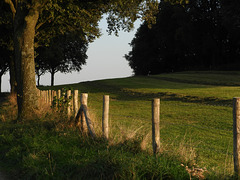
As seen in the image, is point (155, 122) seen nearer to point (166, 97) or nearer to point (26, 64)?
point (26, 64)

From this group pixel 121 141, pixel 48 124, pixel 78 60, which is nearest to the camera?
pixel 121 141

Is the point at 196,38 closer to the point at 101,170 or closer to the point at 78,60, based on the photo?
the point at 78,60

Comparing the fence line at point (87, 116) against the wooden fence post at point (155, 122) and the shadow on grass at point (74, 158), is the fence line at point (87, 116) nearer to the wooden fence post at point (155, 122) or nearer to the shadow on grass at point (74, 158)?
the wooden fence post at point (155, 122)

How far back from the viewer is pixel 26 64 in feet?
42.4

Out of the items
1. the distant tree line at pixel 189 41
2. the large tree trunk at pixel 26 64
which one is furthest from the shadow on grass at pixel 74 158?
the distant tree line at pixel 189 41

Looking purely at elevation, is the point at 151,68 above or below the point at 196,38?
below

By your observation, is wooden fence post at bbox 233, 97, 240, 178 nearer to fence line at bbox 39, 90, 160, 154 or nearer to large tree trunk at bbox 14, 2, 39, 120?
fence line at bbox 39, 90, 160, 154

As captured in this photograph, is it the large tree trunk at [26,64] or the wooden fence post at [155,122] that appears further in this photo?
the large tree trunk at [26,64]

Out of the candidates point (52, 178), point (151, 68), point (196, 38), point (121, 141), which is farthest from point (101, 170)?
point (151, 68)

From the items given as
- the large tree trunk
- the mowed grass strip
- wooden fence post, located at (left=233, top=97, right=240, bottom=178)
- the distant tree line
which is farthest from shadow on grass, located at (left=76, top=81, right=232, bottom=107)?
the distant tree line

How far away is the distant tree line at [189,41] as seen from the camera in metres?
59.2

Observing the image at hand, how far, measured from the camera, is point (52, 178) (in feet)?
17.7

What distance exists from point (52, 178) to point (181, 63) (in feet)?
222

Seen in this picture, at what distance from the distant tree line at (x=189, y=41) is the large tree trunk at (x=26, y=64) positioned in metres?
44.9
